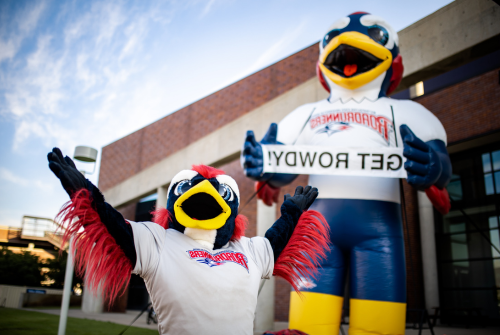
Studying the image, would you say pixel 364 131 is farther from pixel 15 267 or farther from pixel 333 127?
pixel 15 267

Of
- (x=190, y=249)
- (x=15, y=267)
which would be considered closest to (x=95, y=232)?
(x=190, y=249)

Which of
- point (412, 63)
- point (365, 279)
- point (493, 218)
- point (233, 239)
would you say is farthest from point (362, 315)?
point (493, 218)

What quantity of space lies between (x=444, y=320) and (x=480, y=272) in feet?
4.56

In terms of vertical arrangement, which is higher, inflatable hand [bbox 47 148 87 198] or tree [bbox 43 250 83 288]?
inflatable hand [bbox 47 148 87 198]

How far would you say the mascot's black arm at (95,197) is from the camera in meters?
1.41

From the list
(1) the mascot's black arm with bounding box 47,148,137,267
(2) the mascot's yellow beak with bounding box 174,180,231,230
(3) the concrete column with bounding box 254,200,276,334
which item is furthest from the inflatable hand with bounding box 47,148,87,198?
(3) the concrete column with bounding box 254,200,276,334

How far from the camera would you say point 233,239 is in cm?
207

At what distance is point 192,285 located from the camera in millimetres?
1722

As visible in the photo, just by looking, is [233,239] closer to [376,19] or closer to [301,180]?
[376,19]

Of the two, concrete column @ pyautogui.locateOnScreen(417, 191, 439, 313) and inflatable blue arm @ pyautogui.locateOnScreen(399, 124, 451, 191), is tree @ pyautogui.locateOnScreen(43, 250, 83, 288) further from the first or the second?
inflatable blue arm @ pyautogui.locateOnScreen(399, 124, 451, 191)

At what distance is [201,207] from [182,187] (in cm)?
19

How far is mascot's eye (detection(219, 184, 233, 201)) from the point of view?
1.95m

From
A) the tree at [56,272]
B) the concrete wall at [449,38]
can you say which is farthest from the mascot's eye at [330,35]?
the tree at [56,272]

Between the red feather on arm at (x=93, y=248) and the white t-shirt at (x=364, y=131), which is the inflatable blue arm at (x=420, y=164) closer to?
the white t-shirt at (x=364, y=131)
